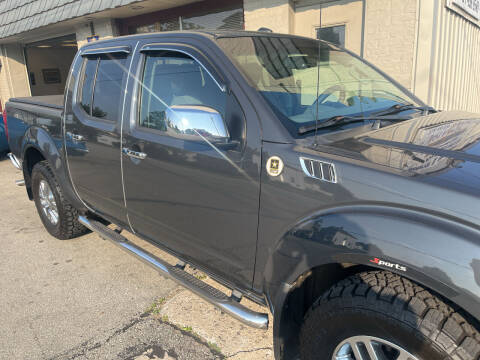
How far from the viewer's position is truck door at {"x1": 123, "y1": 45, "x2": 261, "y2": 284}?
2.01 metres

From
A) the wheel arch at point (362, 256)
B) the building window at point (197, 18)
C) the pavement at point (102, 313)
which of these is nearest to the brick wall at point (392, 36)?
the building window at point (197, 18)

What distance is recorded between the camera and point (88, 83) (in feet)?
10.7

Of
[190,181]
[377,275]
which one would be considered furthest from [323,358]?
[190,181]

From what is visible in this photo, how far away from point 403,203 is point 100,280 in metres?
2.78

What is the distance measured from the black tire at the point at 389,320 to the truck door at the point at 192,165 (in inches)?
19.7

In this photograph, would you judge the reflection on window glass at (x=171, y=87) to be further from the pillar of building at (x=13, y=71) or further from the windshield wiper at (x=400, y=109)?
the pillar of building at (x=13, y=71)

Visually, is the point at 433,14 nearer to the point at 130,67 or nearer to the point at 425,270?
the point at 130,67

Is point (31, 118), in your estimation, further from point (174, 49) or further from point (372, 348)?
point (372, 348)

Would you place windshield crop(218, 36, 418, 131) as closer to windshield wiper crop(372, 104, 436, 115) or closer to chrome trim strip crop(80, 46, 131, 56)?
windshield wiper crop(372, 104, 436, 115)

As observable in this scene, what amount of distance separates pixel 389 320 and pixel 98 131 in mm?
2406

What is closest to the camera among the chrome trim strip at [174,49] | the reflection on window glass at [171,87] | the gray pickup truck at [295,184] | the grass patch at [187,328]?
Answer: the gray pickup truck at [295,184]

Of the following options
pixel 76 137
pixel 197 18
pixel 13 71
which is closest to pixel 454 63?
pixel 197 18

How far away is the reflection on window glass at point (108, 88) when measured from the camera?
→ 2840 mm

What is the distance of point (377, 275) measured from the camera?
5.45 feet
